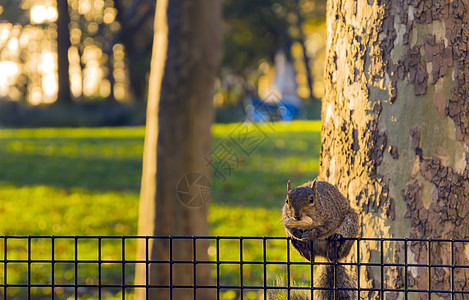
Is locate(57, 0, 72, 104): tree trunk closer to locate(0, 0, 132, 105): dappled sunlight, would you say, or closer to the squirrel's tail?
locate(0, 0, 132, 105): dappled sunlight

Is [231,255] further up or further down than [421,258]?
further down

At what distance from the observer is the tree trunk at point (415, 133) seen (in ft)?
9.70

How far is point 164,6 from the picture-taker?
611cm

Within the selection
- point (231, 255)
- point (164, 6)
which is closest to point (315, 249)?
point (164, 6)

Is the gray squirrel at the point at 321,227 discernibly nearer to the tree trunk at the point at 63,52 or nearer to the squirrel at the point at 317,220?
the squirrel at the point at 317,220

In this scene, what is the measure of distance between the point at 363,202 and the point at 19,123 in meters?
20.5

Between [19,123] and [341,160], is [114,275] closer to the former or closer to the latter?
[341,160]

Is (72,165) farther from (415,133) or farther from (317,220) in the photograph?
(317,220)

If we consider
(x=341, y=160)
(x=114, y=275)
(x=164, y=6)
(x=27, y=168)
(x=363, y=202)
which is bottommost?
(x=114, y=275)

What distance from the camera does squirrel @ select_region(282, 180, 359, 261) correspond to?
97.2 inches

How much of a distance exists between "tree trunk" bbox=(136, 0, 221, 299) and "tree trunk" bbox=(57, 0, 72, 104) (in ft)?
55.5

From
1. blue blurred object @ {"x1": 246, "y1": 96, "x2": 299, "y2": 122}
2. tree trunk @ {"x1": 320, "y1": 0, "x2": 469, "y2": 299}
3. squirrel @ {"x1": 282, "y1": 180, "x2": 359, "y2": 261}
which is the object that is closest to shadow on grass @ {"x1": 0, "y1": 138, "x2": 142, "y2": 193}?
blue blurred object @ {"x1": 246, "y1": 96, "x2": 299, "y2": 122}

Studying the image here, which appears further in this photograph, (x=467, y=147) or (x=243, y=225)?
(x=243, y=225)

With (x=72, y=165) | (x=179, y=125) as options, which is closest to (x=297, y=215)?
(x=179, y=125)
